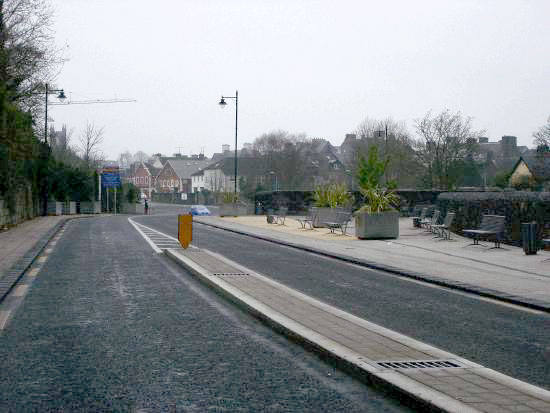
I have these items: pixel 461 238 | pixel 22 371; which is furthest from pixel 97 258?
pixel 461 238

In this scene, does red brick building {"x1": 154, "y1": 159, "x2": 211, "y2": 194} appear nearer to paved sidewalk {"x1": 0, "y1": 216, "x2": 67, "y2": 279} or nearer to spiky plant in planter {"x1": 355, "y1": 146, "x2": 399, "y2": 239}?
paved sidewalk {"x1": 0, "y1": 216, "x2": 67, "y2": 279}

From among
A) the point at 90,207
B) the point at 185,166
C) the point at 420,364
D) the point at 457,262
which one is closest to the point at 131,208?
the point at 90,207

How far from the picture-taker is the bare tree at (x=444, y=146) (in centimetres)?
5472

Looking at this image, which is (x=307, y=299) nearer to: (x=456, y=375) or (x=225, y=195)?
(x=456, y=375)

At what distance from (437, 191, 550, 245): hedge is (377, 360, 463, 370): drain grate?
1341cm

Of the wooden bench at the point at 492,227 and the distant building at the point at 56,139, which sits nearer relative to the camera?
the wooden bench at the point at 492,227

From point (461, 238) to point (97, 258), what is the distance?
39.3 ft

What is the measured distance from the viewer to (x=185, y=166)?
151750 mm

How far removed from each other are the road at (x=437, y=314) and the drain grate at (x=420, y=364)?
420 mm

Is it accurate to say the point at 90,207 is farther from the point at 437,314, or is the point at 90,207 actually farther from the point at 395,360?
the point at 395,360

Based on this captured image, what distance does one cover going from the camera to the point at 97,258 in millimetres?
16328

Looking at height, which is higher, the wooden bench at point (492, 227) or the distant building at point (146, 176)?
the distant building at point (146, 176)

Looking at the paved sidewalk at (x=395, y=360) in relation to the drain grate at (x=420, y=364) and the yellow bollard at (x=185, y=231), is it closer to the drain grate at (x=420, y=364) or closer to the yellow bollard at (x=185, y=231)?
the drain grate at (x=420, y=364)

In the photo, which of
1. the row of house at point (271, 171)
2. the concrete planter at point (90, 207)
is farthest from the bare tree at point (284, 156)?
the concrete planter at point (90, 207)
